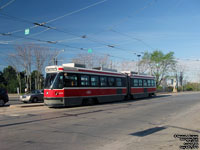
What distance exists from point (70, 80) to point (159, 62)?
49.6 meters

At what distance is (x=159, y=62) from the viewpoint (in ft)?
203

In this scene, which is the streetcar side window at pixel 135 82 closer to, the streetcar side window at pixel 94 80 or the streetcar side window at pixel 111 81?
the streetcar side window at pixel 111 81

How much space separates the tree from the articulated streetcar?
3881 centimetres

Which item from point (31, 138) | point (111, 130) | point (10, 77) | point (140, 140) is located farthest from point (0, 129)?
point (10, 77)

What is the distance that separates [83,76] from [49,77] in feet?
9.11

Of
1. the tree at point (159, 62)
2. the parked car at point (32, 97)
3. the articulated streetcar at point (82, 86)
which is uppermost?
the tree at point (159, 62)

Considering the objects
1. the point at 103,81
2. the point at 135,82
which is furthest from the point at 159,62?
the point at 103,81

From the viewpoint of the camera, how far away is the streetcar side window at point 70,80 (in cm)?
1590

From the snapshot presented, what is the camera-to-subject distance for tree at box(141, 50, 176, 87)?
61750 mm

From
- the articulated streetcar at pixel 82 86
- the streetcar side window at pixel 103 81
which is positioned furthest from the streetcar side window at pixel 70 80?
the streetcar side window at pixel 103 81

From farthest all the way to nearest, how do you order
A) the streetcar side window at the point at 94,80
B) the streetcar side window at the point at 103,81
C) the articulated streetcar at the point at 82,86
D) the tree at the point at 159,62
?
1. the tree at the point at 159,62
2. the streetcar side window at the point at 103,81
3. the streetcar side window at the point at 94,80
4. the articulated streetcar at the point at 82,86

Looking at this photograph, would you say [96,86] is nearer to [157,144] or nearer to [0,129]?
[0,129]

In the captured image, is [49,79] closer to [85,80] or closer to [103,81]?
[85,80]

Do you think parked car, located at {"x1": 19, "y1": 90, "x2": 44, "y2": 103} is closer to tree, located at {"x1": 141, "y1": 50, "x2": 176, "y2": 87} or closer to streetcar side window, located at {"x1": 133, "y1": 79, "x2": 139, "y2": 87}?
streetcar side window, located at {"x1": 133, "y1": 79, "x2": 139, "y2": 87}
